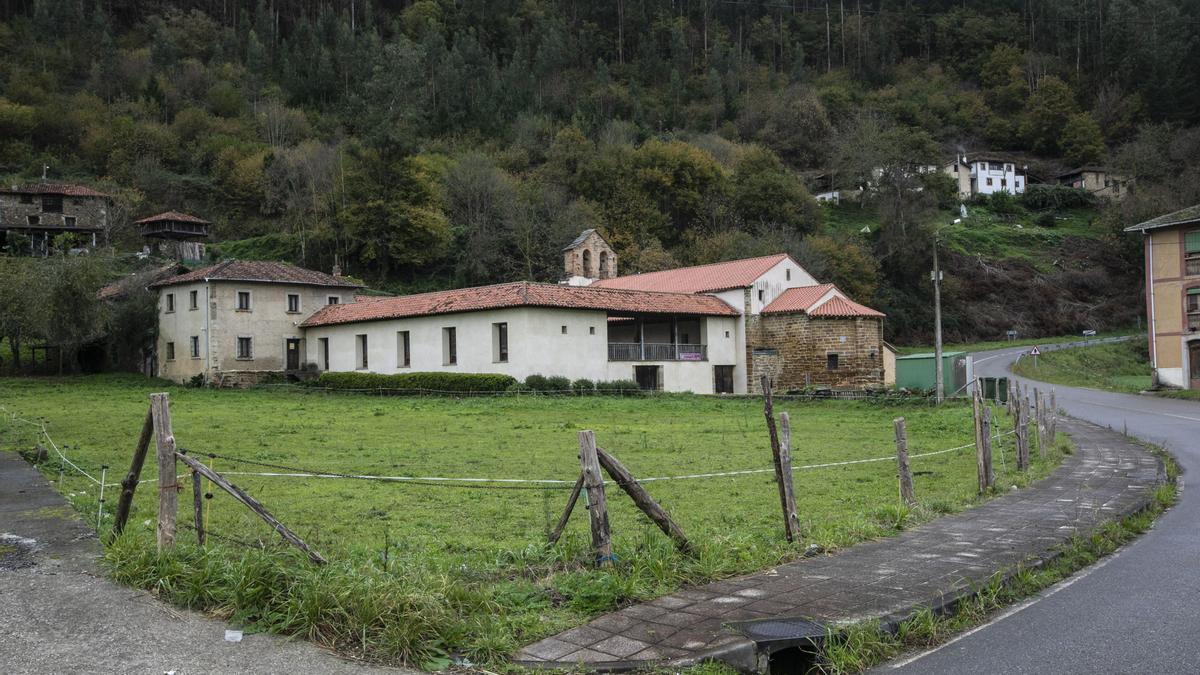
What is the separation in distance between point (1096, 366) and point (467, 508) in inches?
1990

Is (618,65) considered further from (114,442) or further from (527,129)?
(114,442)

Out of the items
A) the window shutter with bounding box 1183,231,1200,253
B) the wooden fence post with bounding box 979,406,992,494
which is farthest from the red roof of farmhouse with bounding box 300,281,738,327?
the wooden fence post with bounding box 979,406,992,494

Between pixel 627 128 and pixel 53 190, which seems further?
pixel 627 128

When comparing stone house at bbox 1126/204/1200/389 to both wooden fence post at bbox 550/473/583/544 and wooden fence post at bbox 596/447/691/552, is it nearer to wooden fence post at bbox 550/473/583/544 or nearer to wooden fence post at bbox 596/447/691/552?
wooden fence post at bbox 596/447/691/552

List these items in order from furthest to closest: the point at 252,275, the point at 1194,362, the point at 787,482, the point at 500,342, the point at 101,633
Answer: the point at 252,275 < the point at 1194,362 < the point at 500,342 < the point at 787,482 < the point at 101,633

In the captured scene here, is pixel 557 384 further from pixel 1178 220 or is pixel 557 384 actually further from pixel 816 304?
pixel 1178 220

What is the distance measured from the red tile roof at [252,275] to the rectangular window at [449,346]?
31.8 feet

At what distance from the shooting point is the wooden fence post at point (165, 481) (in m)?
6.43

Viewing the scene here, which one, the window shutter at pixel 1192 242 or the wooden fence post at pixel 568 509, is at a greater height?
the window shutter at pixel 1192 242

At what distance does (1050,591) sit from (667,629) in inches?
137

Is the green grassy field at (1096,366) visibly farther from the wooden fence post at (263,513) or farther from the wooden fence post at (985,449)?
the wooden fence post at (263,513)

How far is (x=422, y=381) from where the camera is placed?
33.6m

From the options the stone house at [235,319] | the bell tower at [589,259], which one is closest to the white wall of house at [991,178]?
the bell tower at [589,259]

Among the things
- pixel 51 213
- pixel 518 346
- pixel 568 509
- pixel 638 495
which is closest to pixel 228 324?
pixel 518 346
